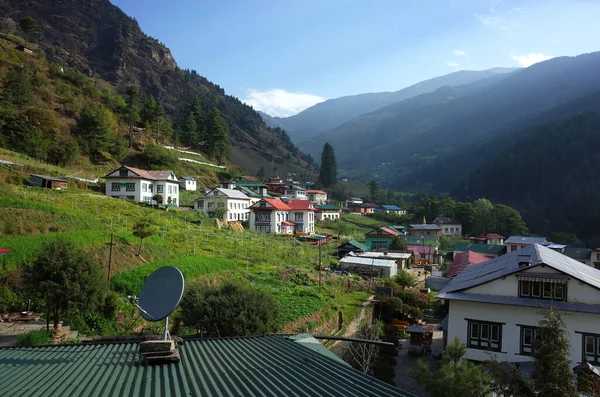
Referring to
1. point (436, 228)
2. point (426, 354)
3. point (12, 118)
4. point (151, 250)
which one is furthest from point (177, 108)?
point (426, 354)

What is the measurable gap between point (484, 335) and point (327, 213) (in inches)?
2548

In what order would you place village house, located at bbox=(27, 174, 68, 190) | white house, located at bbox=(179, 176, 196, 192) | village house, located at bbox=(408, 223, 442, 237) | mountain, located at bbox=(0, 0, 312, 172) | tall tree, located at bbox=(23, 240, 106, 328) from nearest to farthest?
tall tree, located at bbox=(23, 240, 106, 328) → village house, located at bbox=(27, 174, 68, 190) → white house, located at bbox=(179, 176, 196, 192) → village house, located at bbox=(408, 223, 442, 237) → mountain, located at bbox=(0, 0, 312, 172)

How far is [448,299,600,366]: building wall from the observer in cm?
1484

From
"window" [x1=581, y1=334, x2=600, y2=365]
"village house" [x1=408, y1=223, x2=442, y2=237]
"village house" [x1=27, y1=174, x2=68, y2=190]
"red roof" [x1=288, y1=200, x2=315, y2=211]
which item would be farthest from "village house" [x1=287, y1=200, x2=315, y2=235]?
"window" [x1=581, y1=334, x2=600, y2=365]

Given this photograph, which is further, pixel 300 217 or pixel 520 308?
pixel 300 217

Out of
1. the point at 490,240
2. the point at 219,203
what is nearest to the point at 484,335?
the point at 219,203

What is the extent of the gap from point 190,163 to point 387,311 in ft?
205

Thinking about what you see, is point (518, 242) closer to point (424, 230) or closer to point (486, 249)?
point (486, 249)

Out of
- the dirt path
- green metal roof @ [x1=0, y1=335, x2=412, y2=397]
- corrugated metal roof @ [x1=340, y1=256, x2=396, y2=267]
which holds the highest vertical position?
green metal roof @ [x1=0, y1=335, x2=412, y2=397]

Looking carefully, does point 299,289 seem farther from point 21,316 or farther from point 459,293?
point 21,316

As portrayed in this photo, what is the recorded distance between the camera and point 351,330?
2177 centimetres

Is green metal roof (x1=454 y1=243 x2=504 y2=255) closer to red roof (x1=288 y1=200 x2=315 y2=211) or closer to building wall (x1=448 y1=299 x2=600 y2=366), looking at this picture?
red roof (x1=288 y1=200 x2=315 y2=211)

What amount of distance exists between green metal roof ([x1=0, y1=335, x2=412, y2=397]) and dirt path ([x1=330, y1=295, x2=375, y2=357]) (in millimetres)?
11239

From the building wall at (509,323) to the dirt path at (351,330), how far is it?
17.8 ft
